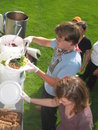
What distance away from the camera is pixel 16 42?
11.0 feet

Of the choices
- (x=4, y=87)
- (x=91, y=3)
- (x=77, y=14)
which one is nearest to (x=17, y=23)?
(x=4, y=87)

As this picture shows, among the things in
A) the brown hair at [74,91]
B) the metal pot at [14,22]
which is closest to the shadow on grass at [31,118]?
the metal pot at [14,22]

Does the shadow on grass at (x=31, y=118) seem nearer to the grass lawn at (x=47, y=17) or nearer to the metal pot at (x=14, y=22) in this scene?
the grass lawn at (x=47, y=17)

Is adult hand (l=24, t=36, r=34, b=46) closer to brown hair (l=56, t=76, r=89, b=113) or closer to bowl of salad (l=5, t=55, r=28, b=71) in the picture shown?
bowl of salad (l=5, t=55, r=28, b=71)

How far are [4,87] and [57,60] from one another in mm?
649

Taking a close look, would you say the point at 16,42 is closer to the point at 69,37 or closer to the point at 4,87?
the point at 4,87

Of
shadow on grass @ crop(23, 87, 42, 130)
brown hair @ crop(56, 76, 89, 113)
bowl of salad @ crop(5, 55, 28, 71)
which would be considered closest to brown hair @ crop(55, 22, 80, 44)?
brown hair @ crop(56, 76, 89, 113)

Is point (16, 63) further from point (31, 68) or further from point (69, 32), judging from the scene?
point (69, 32)

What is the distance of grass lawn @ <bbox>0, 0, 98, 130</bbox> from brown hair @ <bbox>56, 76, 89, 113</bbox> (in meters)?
1.80

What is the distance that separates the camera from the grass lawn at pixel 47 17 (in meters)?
4.39

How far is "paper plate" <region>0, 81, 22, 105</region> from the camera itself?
108 inches

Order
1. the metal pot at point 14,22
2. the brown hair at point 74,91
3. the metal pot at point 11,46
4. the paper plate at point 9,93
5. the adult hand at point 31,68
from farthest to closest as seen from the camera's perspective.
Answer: the metal pot at point 14,22 < the metal pot at point 11,46 < the adult hand at point 31,68 < the paper plate at point 9,93 < the brown hair at point 74,91

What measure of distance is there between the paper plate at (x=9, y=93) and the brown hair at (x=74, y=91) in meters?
0.67

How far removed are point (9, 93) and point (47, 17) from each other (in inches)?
152
